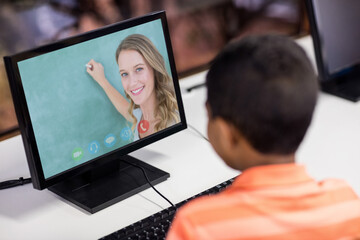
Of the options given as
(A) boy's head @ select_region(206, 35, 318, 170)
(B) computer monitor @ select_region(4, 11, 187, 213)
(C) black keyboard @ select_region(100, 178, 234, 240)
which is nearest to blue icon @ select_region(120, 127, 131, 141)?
(B) computer monitor @ select_region(4, 11, 187, 213)

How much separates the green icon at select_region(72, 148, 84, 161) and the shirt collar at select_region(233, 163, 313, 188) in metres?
0.51

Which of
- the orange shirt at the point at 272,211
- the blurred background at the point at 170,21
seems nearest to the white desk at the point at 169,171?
the orange shirt at the point at 272,211

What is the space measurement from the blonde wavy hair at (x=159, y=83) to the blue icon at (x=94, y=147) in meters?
0.10

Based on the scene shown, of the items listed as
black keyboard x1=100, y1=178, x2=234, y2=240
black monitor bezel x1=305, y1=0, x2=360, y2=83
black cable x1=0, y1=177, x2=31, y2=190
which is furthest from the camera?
black monitor bezel x1=305, y1=0, x2=360, y2=83

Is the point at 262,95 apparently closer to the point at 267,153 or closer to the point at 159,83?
the point at 267,153

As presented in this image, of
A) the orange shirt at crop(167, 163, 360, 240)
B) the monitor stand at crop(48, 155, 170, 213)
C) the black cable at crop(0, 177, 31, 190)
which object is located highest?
the orange shirt at crop(167, 163, 360, 240)

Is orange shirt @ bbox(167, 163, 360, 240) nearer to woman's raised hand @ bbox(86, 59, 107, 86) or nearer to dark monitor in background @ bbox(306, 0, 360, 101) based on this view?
woman's raised hand @ bbox(86, 59, 107, 86)

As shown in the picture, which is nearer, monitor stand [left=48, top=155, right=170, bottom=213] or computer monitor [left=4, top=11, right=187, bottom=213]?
computer monitor [left=4, top=11, right=187, bottom=213]

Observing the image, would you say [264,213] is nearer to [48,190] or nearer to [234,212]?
[234,212]

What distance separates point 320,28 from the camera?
1697 mm

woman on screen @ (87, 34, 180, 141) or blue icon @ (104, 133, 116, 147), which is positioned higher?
woman on screen @ (87, 34, 180, 141)

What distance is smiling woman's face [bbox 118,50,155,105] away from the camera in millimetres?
1341

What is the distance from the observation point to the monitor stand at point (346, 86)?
5.77ft

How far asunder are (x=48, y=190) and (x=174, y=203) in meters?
0.34
